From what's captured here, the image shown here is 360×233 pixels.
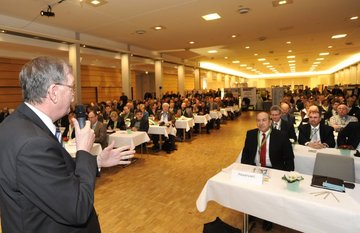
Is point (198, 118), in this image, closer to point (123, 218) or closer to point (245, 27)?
point (245, 27)

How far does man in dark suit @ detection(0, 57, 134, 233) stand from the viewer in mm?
865

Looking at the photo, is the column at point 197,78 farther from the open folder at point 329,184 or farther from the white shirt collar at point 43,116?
the white shirt collar at point 43,116

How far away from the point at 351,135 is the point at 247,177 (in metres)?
2.76

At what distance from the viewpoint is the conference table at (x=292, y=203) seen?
1789 millimetres

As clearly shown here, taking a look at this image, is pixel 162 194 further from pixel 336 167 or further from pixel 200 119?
pixel 200 119

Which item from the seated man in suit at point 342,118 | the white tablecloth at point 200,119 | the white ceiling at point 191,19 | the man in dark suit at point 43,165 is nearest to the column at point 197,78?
the white ceiling at point 191,19

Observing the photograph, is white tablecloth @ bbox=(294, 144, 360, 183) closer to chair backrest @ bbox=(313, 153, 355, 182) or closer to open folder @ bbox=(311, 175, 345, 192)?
chair backrest @ bbox=(313, 153, 355, 182)

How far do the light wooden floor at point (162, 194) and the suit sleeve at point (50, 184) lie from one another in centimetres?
226

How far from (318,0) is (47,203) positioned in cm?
697

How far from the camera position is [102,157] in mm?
1253

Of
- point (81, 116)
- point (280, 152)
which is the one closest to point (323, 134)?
point (280, 152)

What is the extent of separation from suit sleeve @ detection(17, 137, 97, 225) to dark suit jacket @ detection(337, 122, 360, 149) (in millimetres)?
4361

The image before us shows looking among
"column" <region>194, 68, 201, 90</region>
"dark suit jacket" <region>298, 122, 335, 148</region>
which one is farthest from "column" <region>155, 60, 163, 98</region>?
"dark suit jacket" <region>298, 122, 335, 148</region>

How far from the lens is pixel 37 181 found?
855mm
